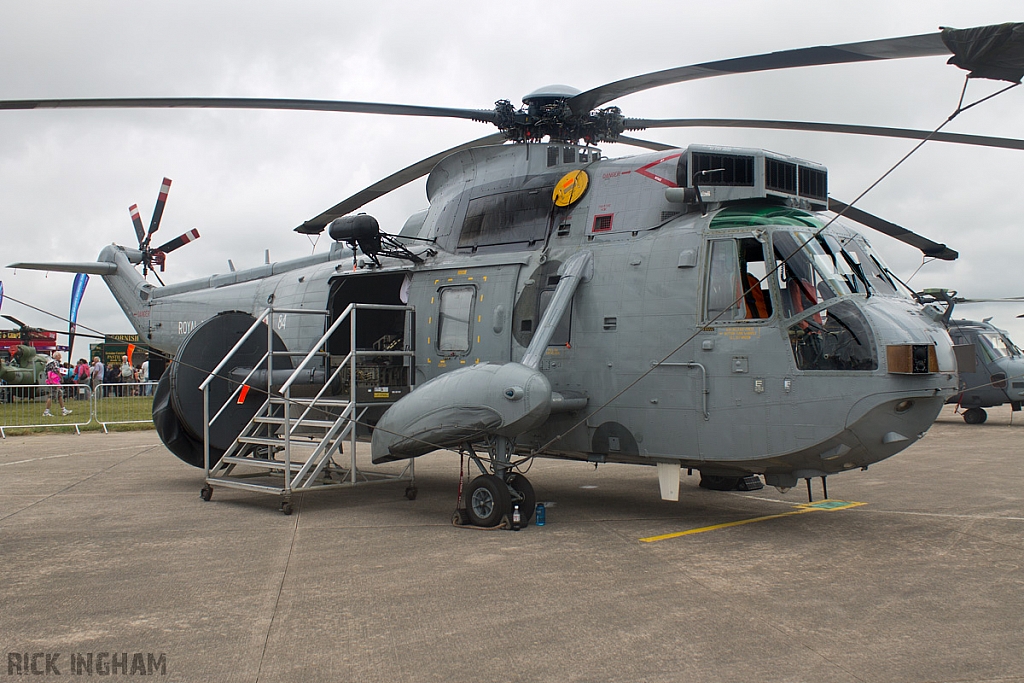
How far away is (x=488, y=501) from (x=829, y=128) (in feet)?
17.4

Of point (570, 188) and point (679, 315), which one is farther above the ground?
point (570, 188)

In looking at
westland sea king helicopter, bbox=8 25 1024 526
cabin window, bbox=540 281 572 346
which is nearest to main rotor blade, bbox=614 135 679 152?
westland sea king helicopter, bbox=8 25 1024 526

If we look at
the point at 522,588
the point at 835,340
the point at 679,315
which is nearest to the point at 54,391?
the point at 679,315

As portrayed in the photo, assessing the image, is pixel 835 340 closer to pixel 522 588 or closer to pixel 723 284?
pixel 723 284

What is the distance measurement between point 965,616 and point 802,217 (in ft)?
13.5

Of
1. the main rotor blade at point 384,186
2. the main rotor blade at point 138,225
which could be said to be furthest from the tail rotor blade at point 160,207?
the main rotor blade at point 384,186

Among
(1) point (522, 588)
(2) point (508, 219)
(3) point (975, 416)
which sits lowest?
(1) point (522, 588)

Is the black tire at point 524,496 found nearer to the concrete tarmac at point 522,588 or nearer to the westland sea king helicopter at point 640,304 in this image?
the westland sea king helicopter at point 640,304

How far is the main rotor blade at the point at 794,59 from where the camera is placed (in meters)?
5.93

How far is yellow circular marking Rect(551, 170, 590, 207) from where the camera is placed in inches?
364

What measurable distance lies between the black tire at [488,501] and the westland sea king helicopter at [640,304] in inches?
0.9

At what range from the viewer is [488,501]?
27.6ft

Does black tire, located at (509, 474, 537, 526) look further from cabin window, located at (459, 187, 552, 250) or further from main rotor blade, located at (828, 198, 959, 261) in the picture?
main rotor blade, located at (828, 198, 959, 261)

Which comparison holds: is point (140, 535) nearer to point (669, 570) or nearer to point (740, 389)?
point (669, 570)
